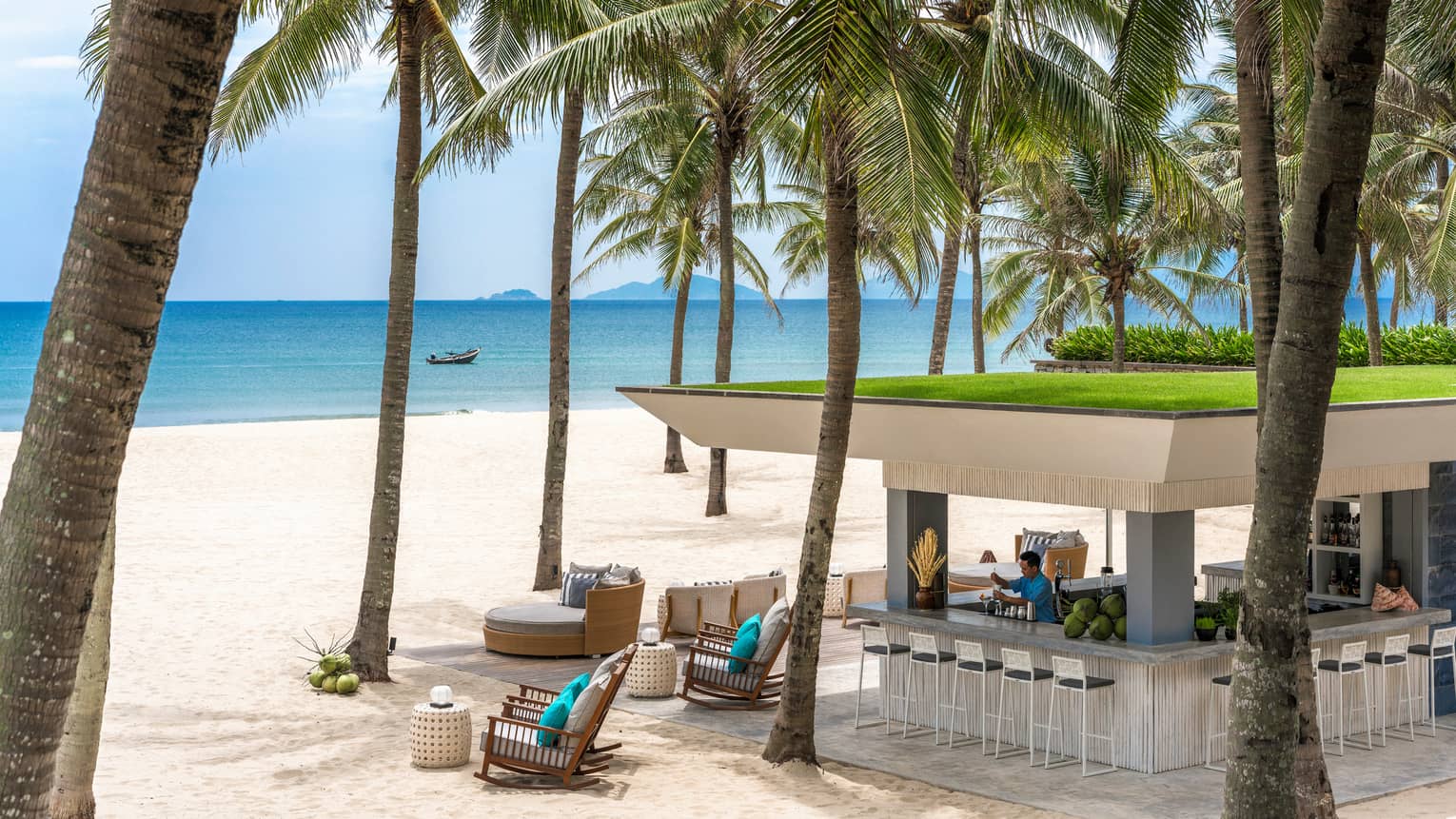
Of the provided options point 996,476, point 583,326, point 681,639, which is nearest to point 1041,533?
point 681,639

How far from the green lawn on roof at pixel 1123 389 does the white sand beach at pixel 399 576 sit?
9.14 feet

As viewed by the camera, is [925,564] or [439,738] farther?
[925,564]

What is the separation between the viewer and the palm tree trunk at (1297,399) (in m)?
5.99

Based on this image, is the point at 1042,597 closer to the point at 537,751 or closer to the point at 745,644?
the point at 745,644

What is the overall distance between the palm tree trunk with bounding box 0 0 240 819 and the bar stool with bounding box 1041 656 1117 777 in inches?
303

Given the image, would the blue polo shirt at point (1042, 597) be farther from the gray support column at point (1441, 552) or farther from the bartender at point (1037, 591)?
the gray support column at point (1441, 552)

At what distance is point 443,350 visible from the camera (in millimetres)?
96062

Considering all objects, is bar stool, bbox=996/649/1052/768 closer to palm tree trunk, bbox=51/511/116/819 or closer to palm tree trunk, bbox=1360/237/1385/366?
palm tree trunk, bbox=51/511/116/819

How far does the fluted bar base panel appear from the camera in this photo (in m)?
9.88

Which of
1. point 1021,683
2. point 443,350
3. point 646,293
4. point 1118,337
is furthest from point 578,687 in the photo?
point 646,293

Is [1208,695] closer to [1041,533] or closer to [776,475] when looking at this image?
[1041,533]

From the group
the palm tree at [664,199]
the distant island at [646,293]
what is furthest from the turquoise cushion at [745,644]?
the distant island at [646,293]

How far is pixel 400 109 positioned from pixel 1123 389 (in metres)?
6.54

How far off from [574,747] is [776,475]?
20221 mm
